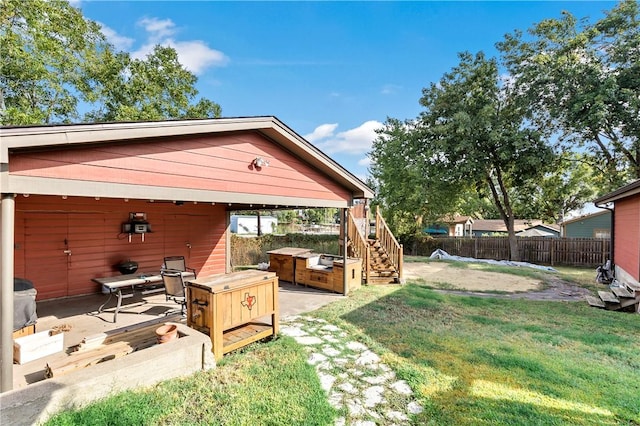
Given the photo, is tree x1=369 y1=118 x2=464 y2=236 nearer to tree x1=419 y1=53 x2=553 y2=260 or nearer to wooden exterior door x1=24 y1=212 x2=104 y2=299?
tree x1=419 y1=53 x2=553 y2=260

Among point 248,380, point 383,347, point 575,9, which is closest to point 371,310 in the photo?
point 383,347

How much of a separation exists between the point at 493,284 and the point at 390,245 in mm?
3566

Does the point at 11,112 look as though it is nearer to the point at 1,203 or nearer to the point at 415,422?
→ the point at 1,203

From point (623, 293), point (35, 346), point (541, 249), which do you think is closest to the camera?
point (35, 346)

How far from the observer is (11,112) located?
1052cm

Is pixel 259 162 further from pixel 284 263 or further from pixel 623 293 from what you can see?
pixel 623 293

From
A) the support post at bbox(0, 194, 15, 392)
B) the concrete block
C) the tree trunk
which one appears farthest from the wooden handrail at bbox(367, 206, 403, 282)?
the tree trunk

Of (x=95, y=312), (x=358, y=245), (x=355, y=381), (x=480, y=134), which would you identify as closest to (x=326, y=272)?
(x=358, y=245)

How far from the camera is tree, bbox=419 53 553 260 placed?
15.0 m

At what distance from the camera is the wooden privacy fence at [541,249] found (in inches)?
564

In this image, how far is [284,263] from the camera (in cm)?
889

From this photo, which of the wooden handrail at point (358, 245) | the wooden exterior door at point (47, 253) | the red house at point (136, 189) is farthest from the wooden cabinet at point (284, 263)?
the wooden exterior door at point (47, 253)

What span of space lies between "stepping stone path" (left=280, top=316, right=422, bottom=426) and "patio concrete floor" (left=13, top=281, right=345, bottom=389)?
120 cm

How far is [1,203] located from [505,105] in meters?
19.7
